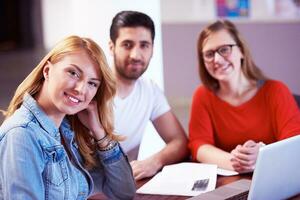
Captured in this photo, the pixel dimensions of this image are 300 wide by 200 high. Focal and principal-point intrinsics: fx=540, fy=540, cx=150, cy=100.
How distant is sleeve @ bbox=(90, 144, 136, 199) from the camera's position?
6.01 feet

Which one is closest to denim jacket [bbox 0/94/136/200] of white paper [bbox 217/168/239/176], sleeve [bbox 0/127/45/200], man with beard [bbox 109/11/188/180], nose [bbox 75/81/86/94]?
sleeve [bbox 0/127/45/200]

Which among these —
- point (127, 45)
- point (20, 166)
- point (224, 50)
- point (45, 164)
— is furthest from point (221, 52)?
point (20, 166)

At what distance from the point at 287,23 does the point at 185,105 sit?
1.10 m

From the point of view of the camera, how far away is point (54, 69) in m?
1.62

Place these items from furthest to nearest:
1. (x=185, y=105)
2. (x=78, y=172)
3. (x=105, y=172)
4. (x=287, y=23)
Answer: (x=185, y=105)
(x=287, y=23)
(x=105, y=172)
(x=78, y=172)

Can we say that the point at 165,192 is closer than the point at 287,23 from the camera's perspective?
Yes

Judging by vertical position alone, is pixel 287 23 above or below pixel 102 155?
above

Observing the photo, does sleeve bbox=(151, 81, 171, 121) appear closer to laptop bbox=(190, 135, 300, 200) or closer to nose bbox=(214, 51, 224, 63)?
nose bbox=(214, 51, 224, 63)

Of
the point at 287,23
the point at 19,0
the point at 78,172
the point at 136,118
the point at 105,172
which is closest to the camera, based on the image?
the point at 78,172

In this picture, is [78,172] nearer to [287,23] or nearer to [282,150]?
[282,150]

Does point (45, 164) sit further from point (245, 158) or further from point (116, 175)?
point (245, 158)

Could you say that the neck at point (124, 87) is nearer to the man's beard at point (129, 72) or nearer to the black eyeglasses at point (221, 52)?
the man's beard at point (129, 72)

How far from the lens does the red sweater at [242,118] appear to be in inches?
95.5

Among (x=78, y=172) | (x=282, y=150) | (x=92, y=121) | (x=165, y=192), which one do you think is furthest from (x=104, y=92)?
(x=282, y=150)
